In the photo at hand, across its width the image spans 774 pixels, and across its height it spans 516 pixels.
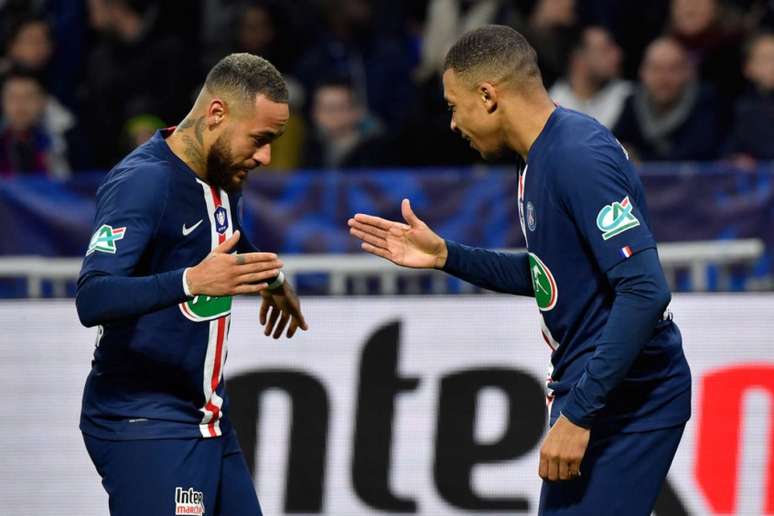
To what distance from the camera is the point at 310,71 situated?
10773 millimetres

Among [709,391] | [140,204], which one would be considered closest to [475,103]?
[140,204]

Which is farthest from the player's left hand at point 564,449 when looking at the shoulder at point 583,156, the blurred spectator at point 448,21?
the blurred spectator at point 448,21

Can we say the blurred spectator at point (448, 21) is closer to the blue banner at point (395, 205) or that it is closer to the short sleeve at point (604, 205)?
the blue banner at point (395, 205)

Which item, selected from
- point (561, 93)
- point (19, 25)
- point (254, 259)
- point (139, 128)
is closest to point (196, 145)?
point (254, 259)

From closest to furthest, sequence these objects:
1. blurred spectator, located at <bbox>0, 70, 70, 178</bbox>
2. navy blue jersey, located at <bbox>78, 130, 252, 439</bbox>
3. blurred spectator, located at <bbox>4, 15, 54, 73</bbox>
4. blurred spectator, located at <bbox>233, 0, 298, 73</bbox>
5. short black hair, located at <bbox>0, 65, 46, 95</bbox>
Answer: navy blue jersey, located at <bbox>78, 130, 252, 439</bbox> < blurred spectator, located at <bbox>0, 70, 70, 178</bbox> < short black hair, located at <bbox>0, 65, 46, 95</bbox> < blurred spectator, located at <bbox>233, 0, 298, 73</bbox> < blurred spectator, located at <bbox>4, 15, 54, 73</bbox>

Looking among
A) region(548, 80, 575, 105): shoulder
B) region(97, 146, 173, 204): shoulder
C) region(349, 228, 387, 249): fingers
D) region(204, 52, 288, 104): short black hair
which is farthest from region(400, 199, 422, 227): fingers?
region(548, 80, 575, 105): shoulder

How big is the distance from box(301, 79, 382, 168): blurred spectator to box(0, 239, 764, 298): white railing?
1.06 metres

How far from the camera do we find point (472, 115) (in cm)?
452

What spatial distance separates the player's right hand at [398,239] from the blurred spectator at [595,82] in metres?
4.96

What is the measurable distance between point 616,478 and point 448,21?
6.97 metres

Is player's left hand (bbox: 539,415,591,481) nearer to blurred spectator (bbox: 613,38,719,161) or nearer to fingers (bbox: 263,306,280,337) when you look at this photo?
fingers (bbox: 263,306,280,337)

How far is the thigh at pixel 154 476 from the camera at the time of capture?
4.68 metres

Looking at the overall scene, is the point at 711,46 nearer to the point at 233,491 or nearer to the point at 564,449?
the point at 233,491

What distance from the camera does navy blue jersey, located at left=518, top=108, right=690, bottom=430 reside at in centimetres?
416
